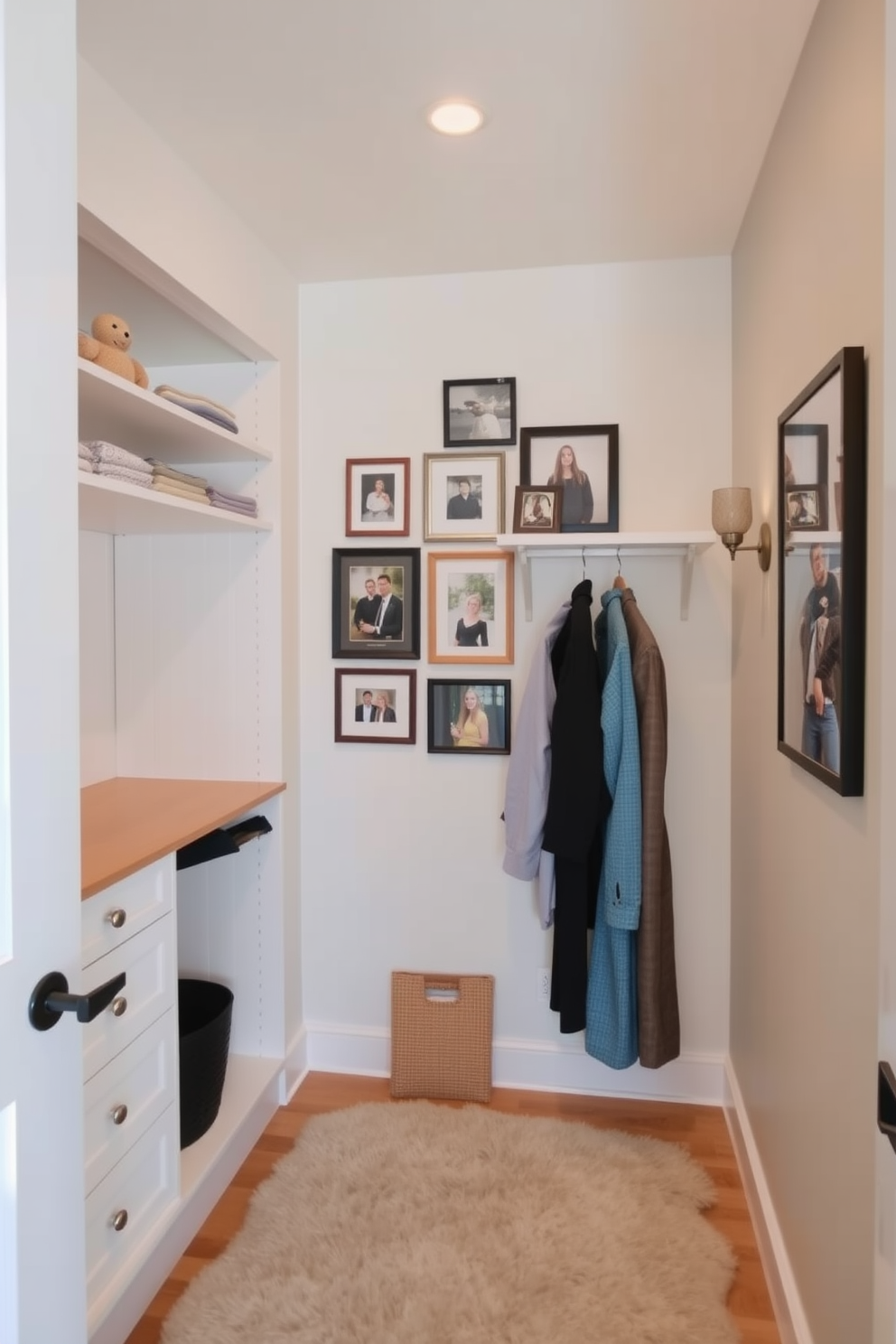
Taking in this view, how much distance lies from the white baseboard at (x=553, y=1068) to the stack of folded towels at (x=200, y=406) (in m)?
1.93

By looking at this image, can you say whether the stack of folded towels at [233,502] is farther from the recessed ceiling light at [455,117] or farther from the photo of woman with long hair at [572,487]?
the recessed ceiling light at [455,117]

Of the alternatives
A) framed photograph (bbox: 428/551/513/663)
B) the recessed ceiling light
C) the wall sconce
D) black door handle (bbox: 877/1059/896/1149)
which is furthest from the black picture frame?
framed photograph (bbox: 428/551/513/663)

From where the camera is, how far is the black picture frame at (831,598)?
1260mm

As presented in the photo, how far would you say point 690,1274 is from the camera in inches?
73.8

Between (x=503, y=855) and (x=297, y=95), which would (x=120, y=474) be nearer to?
(x=297, y=95)

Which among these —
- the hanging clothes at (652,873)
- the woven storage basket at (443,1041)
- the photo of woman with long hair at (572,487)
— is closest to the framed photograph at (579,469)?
the photo of woman with long hair at (572,487)

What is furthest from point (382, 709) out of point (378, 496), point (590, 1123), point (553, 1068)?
point (590, 1123)

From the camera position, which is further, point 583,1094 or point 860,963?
point 583,1094

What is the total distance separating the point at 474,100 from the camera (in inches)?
69.6

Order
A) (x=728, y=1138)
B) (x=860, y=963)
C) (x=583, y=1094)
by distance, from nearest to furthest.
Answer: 1. (x=860, y=963)
2. (x=728, y=1138)
3. (x=583, y=1094)

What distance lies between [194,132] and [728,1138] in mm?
2926

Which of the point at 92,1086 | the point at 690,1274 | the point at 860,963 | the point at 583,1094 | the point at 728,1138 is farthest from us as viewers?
the point at 583,1094

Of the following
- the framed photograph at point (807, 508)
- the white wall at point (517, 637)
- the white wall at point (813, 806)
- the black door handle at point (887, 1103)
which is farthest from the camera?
the white wall at point (517, 637)

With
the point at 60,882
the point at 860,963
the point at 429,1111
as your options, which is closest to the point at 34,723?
the point at 60,882
